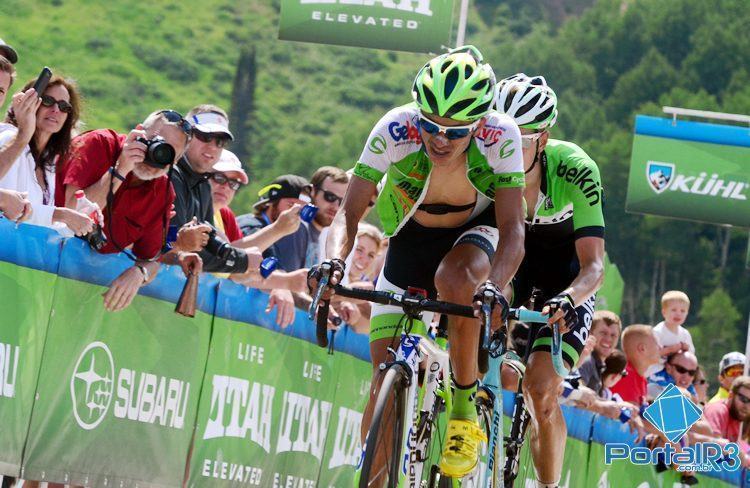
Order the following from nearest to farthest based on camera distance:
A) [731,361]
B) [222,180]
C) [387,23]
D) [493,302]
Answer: [493,302] < [222,180] < [387,23] < [731,361]

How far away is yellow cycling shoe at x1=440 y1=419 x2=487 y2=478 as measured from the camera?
6027mm

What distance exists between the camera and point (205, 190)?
804cm

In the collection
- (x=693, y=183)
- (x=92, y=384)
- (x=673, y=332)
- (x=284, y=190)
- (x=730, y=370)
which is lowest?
(x=92, y=384)

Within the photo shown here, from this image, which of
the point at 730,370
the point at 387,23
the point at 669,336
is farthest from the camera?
the point at 730,370

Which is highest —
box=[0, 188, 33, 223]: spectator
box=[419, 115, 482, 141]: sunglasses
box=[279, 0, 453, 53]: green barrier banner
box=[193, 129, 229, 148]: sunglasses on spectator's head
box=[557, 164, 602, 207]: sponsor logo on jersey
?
box=[279, 0, 453, 53]: green barrier banner

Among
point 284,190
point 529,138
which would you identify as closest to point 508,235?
point 529,138

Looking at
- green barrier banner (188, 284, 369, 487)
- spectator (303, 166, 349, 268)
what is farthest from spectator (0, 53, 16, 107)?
spectator (303, 166, 349, 268)

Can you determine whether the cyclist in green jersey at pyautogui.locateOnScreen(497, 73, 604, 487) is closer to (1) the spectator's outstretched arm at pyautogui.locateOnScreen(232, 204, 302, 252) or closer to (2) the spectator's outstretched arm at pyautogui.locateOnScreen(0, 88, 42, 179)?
(1) the spectator's outstretched arm at pyautogui.locateOnScreen(232, 204, 302, 252)

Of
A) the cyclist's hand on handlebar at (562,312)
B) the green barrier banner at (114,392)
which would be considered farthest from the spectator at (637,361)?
the cyclist's hand on handlebar at (562,312)

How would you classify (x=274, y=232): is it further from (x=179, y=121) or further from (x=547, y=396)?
(x=547, y=396)

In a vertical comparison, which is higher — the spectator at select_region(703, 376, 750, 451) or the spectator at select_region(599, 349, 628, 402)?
the spectator at select_region(703, 376, 750, 451)

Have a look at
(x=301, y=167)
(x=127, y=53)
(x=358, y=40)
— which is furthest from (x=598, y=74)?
(x=358, y=40)

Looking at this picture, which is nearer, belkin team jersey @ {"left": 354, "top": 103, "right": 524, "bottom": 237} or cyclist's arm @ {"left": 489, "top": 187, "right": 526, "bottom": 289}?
cyclist's arm @ {"left": 489, "top": 187, "right": 526, "bottom": 289}

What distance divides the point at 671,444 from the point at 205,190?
20.0 feet
